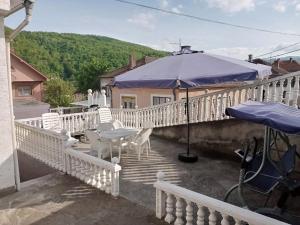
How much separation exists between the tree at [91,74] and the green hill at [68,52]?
0.61ft

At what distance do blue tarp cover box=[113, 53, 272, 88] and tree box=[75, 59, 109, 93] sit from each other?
44053 mm

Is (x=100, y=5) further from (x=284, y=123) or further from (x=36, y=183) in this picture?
(x=284, y=123)

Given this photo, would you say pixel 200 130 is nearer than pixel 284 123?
No

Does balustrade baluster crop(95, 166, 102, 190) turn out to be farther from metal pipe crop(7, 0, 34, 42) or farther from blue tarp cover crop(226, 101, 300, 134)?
metal pipe crop(7, 0, 34, 42)

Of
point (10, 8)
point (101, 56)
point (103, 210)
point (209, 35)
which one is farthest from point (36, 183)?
point (101, 56)

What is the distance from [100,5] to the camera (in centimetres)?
1224

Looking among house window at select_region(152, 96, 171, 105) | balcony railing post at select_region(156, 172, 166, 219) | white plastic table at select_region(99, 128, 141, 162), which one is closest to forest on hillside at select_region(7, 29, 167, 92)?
house window at select_region(152, 96, 171, 105)

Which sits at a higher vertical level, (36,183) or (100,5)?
(100,5)

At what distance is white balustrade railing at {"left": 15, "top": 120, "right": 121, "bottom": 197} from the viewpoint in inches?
193

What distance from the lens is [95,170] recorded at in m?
5.14

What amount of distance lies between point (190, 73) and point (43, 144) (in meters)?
4.34

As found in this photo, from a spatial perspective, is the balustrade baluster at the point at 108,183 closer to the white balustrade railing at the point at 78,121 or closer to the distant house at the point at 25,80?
the white balustrade railing at the point at 78,121

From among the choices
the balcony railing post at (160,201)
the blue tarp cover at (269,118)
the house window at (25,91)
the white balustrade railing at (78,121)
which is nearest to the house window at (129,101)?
the house window at (25,91)

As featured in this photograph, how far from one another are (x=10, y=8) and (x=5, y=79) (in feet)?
4.35
